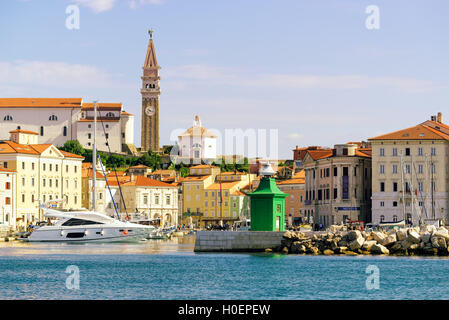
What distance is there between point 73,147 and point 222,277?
4555 inches

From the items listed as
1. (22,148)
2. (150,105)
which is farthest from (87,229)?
(150,105)

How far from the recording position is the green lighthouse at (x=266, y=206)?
54.3 m

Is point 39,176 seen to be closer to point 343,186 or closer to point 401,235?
point 343,186

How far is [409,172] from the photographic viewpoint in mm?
96375

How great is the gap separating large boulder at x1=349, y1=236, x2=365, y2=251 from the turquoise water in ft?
3.51

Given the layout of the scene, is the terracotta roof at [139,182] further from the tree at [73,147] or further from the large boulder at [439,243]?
the large boulder at [439,243]

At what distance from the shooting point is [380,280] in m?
43.9

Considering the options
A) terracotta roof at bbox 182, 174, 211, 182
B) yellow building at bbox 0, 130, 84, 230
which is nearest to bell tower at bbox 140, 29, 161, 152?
terracotta roof at bbox 182, 174, 211, 182

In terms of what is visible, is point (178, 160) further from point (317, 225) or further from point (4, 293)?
point (4, 293)

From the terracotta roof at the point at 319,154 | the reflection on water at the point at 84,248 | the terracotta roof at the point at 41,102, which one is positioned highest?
the terracotta roof at the point at 41,102

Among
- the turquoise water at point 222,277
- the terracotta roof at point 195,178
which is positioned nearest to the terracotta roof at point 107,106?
the terracotta roof at point 195,178

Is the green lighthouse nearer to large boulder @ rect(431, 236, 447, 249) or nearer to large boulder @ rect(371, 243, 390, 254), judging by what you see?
large boulder @ rect(371, 243, 390, 254)

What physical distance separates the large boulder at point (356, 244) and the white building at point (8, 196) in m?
55.3
